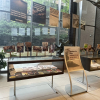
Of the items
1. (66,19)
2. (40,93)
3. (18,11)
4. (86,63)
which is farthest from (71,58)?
(18,11)

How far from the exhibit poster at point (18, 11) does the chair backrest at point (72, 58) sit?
81.6 inches

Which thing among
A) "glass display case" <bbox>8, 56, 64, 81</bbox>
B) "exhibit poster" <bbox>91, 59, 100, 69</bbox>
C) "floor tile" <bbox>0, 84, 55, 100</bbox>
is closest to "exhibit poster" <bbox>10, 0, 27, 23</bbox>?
"glass display case" <bbox>8, 56, 64, 81</bbox>

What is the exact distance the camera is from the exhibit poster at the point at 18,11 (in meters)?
3.27

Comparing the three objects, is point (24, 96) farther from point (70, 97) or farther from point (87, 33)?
point (87, 33)

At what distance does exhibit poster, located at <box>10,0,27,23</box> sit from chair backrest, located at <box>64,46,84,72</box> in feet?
6.80

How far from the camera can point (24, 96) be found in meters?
2.24

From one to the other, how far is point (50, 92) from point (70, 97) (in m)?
0.50

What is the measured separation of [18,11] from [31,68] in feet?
7.23

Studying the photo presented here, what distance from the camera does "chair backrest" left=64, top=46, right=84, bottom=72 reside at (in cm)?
237

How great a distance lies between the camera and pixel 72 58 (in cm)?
243

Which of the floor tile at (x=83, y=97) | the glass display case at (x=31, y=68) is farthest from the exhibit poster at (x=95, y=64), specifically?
the glass display case at (x=31, y=68)

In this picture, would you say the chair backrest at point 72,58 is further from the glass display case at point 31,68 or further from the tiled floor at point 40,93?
the tiled floor at point 40,93

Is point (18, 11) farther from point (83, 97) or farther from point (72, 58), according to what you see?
point (83, 97)

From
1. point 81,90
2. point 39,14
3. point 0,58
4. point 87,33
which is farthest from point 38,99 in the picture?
point 87,33
